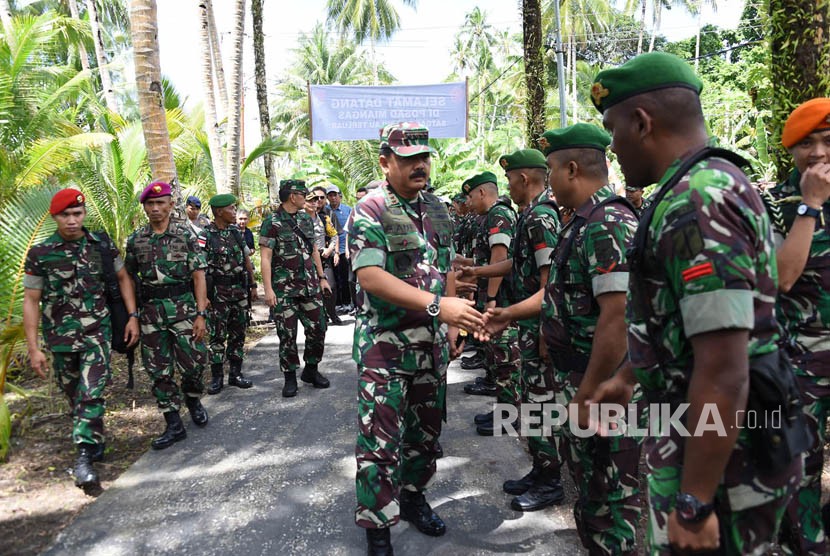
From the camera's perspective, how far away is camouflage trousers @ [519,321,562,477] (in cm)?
307

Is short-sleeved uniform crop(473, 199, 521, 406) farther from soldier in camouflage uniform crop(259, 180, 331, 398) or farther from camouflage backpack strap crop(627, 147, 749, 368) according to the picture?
camouflage backpack strap crop(627, 147, 749, 368)

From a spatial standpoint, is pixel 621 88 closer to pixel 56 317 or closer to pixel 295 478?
pixel 295 478

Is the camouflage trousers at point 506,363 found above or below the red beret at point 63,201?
below

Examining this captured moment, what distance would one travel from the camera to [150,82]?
19.1 ft

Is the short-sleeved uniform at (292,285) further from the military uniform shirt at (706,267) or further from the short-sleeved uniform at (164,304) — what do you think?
the military uniform shirt at (706,267)

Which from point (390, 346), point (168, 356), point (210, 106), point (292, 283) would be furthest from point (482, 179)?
point (210, 106)

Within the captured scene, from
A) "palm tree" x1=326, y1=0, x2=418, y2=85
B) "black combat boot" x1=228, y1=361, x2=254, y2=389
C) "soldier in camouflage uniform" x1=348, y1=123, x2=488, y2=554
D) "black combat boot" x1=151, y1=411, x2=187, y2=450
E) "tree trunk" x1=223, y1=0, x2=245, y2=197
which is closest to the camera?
"soldier in camouflage uniform" x1=348, y1=123, x2=488, y2=554

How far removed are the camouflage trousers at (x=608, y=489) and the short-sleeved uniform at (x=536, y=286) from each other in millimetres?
771

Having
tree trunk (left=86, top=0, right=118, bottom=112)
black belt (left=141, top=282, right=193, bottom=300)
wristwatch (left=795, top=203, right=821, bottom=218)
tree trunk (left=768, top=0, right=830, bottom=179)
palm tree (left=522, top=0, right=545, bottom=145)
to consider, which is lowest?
black belt (left=141, top=282, right=193, bottom=300)

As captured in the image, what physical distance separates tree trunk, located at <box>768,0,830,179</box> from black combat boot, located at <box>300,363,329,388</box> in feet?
14.6

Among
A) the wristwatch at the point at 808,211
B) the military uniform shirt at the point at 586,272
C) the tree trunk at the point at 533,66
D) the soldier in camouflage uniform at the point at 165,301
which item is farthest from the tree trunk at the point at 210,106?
the wristwatch at the point at 808,211

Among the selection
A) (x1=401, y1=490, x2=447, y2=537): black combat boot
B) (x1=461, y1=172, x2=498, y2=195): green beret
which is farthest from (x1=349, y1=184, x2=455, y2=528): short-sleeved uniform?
(x1=461, y1=172, x2=498, y2=195): green beret

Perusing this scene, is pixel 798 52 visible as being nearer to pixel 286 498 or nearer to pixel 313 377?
pixel 286 498

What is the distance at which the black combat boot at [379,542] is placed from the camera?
2600mm
